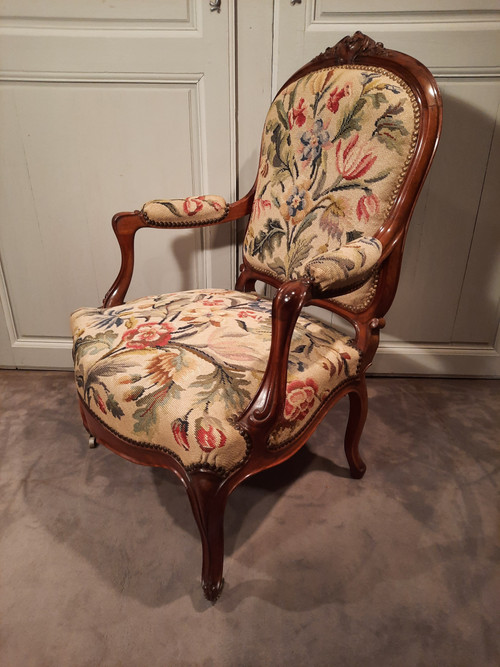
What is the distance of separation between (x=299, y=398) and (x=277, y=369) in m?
0.12

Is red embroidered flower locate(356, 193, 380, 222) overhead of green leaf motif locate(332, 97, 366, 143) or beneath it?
beneath

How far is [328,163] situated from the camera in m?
0.97

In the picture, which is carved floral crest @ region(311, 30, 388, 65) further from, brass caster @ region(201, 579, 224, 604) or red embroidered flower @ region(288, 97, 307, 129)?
brass caster @ region(201, 579, 224, 604)

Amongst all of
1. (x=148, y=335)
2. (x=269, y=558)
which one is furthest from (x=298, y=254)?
(x=269, y=558)

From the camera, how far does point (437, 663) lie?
76 cm

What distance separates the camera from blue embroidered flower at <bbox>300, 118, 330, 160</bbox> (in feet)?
3.24

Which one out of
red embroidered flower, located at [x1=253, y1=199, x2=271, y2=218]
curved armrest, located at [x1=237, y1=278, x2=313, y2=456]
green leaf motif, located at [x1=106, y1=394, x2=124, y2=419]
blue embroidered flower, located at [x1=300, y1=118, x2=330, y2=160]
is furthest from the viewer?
red embroidered flower, located at [x1=253, y1=199, x2=271, y2=218]

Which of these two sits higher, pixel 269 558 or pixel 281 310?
pixel 281 310

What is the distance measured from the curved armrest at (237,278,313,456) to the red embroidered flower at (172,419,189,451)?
9cm

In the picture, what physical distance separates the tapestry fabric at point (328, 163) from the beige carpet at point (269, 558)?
54 centimetres

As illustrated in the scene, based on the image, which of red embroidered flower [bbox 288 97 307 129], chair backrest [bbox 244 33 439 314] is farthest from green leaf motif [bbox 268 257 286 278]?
red embroidered flower [bbox 288 97 307 129]

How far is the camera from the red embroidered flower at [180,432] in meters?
0.68

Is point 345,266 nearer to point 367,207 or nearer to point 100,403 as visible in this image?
point 367,207

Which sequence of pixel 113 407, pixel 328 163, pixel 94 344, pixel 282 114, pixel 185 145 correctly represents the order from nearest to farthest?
pixel 113 407, pixel 94 344, pixel 328 163, pixel 282 114, pixel 185 145
